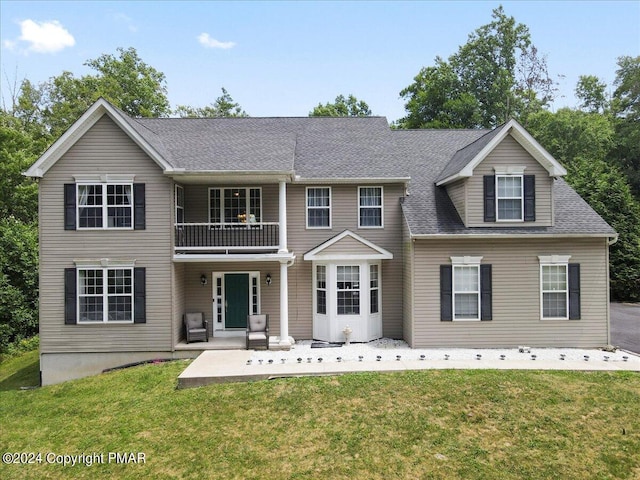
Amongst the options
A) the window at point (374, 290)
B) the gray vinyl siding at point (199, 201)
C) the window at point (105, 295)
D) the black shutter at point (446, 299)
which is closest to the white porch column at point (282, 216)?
the gray vinyl siding at point (199, 201)

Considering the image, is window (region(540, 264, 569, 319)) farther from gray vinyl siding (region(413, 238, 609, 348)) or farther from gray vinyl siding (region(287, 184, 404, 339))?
gray vinyl siding (region(287, 184, 404, 339))

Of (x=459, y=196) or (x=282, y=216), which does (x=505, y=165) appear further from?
(x=282, y=216)

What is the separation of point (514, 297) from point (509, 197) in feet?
10.7

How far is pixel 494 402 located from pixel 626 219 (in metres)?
21.7

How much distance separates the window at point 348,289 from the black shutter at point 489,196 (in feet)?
15.1

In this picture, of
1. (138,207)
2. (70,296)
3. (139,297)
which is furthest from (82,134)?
(139,297)

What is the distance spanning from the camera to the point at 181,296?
14.2 m

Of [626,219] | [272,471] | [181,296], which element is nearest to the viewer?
[272,471]

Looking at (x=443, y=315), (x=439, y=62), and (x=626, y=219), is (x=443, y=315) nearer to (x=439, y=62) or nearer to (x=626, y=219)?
(x=626, y=219)

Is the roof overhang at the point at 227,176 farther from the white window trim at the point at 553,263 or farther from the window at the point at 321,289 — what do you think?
the white window trim at the point at 553,263

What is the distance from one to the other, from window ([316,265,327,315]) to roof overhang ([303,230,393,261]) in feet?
1.74

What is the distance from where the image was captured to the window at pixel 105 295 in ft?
42.4

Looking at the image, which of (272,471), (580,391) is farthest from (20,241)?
(580,391)

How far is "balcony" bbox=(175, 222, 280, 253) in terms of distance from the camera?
14234mm
